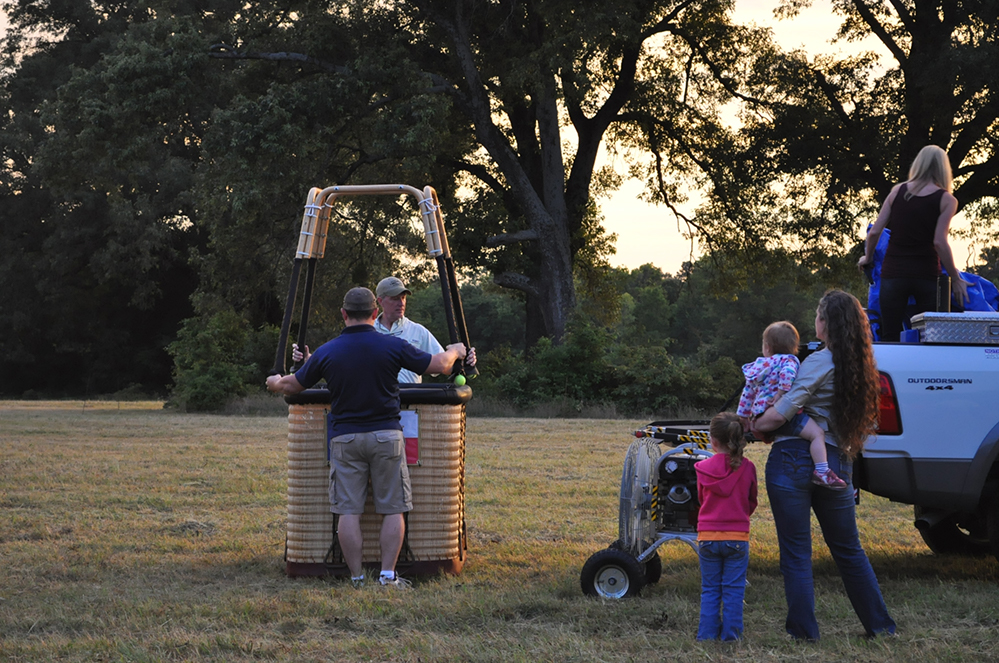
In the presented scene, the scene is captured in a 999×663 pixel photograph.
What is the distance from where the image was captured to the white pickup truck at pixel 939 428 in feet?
19.2

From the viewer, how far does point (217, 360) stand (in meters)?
26.5

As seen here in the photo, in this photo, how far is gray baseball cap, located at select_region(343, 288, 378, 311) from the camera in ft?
→ 22.0

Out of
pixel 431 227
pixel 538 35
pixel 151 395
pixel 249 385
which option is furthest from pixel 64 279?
pixel 431 227

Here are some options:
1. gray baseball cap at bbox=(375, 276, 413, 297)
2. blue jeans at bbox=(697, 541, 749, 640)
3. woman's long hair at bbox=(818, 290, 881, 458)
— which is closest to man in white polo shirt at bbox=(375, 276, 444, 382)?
gray baseball cap at bbox=(375, 276, 413, 297)

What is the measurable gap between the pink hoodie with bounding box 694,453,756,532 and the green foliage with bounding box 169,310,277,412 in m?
21.4

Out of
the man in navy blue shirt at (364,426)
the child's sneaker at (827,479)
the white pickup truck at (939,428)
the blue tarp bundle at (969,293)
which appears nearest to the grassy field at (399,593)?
the man in navy blue shirt at (364,426)

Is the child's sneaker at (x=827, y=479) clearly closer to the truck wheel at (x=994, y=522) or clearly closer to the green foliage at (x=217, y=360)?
the truck wheel at (x=994, y=522)

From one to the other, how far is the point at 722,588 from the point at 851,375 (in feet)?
3.77

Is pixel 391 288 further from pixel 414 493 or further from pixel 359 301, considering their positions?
pixel 414 493

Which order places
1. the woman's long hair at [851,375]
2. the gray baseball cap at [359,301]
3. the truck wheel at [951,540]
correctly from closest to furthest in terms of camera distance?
the woman's long hair at [851,375] → the gray baseball cap at [359,301] → the truck wheel at [951,540]

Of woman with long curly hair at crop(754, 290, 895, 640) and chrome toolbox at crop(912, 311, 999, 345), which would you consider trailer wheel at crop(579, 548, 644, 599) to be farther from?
chrome toolbox at crop(912, 311, 999, 345)

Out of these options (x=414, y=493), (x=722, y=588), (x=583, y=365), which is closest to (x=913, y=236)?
(x=722, y=588)

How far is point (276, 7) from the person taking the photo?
26000 mm

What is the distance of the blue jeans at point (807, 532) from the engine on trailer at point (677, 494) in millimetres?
947
